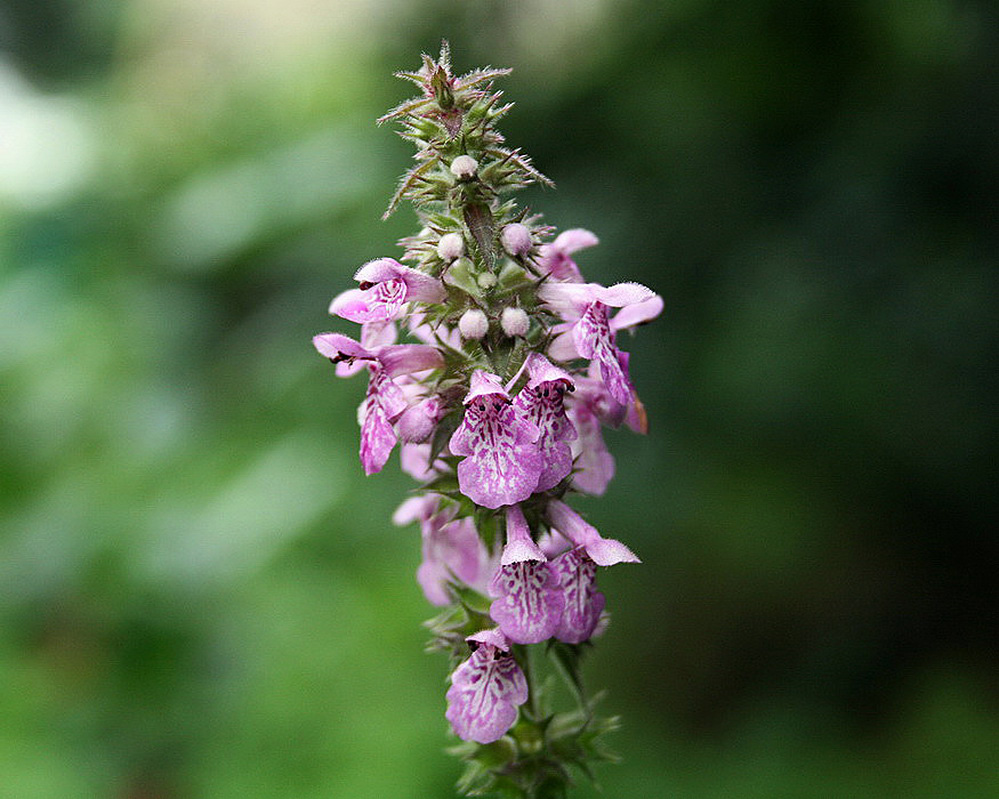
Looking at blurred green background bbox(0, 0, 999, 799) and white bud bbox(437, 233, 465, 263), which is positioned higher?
blurred green background bbox(0, 0, 999, 799)

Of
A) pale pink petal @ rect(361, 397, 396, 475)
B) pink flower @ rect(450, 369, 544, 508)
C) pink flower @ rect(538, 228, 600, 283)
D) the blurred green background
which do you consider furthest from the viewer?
the blurred green background

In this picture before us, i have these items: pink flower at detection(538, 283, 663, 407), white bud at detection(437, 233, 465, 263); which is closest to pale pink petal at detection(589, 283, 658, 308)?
pink flower at detection(538, 283, 663, 407)

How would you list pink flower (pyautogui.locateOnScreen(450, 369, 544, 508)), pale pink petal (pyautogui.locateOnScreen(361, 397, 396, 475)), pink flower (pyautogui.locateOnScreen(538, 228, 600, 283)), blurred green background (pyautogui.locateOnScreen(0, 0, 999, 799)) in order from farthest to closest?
blurred green background (pyautogui.locateOnScreen(0, 0, 999, 799))
pink flower (pyautogui.locateOnScreen(538, 228, 600, 283))
pale pink petal (pyautogui.locateOnScreen(361, 397, 396, 475))
pink flower (pyautogui.locateOnScreen(450, 369, 544, 508))

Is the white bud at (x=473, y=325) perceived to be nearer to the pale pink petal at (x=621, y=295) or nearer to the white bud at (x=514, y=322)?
the white bud at (x=514, y=322)

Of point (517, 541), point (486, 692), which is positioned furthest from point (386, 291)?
point (486, 692)

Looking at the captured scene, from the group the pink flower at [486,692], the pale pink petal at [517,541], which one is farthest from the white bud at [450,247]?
the pink flower at [486,692]

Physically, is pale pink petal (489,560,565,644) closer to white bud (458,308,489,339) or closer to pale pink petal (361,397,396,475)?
pale pink petal (361,397,396,475)

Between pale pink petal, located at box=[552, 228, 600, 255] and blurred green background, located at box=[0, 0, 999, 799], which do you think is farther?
blurred green background, located at box=[0, 0, 999, 799]

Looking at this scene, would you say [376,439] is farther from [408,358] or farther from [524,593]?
[524,593]

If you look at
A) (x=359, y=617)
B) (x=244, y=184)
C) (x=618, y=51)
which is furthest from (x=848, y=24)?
(x=359, y=617)
